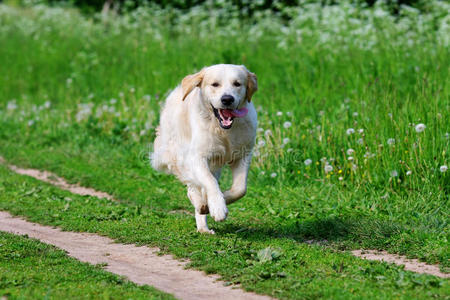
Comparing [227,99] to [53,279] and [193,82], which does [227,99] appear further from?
[53,279]

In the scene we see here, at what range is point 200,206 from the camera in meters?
6.06

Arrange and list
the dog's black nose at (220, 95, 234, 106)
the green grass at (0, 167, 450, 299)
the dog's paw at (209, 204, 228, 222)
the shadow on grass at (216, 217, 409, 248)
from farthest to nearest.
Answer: the shadow on grass at (216, 217, 409, 248), the dog's black nose at (220, 95, 234, 106), the dog's paw at (209, 204, 228, 222), the green grass at (0, 167, 450, 299)

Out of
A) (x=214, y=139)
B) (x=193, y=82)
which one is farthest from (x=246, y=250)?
(x=193, y=82)

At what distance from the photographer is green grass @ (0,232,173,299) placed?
4.44 metres

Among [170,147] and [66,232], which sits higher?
[170,147]

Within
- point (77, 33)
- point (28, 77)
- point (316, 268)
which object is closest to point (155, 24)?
point (77, 33)

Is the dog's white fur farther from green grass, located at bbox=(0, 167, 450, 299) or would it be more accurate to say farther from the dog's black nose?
green grass, located at bbox=(0, 167, 450, 299)

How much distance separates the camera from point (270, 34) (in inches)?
567

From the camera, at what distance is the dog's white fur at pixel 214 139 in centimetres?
577

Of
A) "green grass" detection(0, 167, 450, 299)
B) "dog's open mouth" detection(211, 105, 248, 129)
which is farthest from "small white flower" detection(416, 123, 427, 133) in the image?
"dog's open mouth" detection(211, 105, 248, 129)

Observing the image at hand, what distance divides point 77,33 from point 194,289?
12.8m

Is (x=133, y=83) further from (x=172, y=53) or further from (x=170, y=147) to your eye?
(x=170, y=147)

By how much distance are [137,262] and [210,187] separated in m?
0.90

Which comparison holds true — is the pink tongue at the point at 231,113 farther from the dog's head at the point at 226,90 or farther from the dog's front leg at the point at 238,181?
the dog's front leg at the point at 238,181
